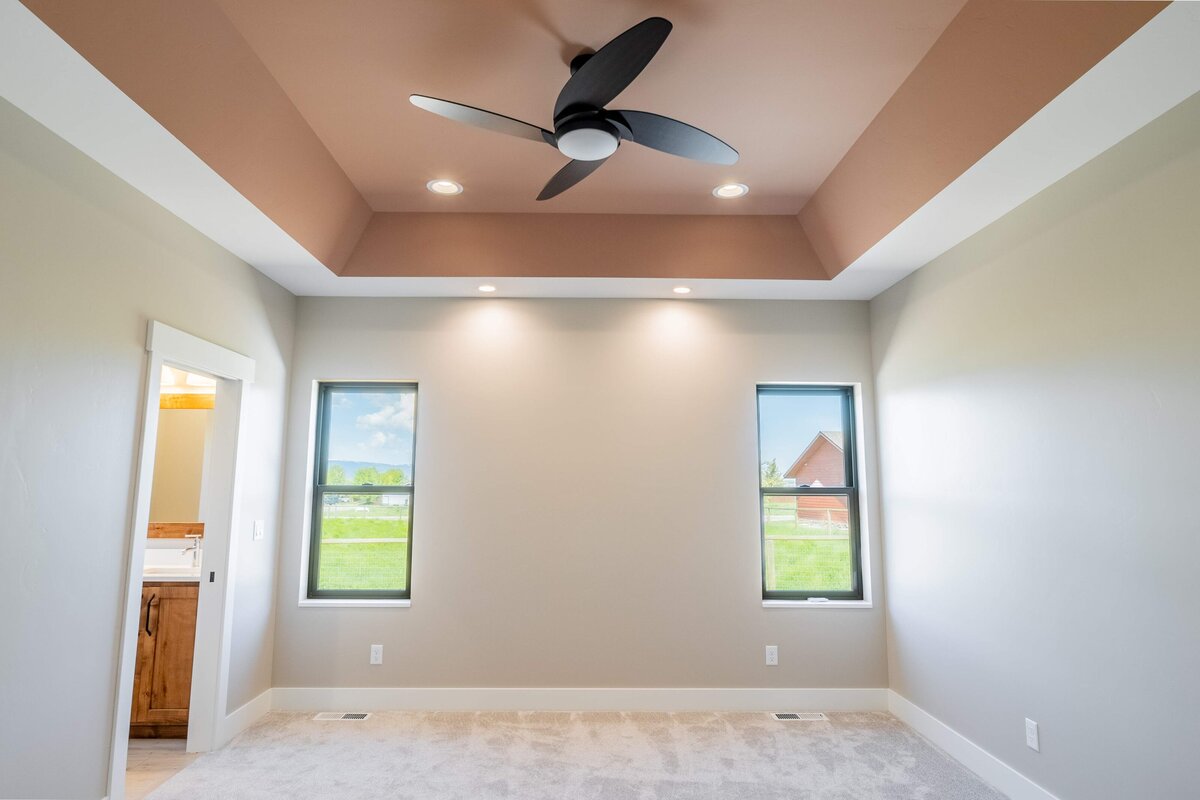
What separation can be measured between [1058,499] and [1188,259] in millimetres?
1031

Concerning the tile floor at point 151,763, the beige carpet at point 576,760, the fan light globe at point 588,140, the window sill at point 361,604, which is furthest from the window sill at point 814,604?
the tile floor at point 151,763

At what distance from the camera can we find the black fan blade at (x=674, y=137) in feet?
7.59

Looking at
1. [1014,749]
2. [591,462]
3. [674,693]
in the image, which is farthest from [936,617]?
[591,462]

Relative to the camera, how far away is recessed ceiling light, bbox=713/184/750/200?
3.60 metres

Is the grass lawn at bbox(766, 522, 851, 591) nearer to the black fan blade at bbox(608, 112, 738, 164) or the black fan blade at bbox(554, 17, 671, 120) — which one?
the black fan blade at bbox(608, 112, 738, 164)

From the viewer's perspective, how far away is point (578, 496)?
427 centimetres

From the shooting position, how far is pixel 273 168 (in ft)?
9.63

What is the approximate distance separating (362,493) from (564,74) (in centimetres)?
298

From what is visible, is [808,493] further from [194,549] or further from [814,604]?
[194,549]

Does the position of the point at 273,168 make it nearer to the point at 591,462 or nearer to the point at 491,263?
the point at 491,263

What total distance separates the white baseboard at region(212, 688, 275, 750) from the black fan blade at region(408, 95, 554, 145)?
3297 mm

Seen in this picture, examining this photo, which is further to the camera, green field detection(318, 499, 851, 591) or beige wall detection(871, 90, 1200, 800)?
green field detection(318, 499, 851, 591)

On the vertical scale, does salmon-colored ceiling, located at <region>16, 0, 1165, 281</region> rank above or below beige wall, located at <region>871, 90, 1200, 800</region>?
above

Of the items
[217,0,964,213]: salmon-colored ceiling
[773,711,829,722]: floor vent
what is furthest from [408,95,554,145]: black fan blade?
[773,711,829,722]: floor vent
